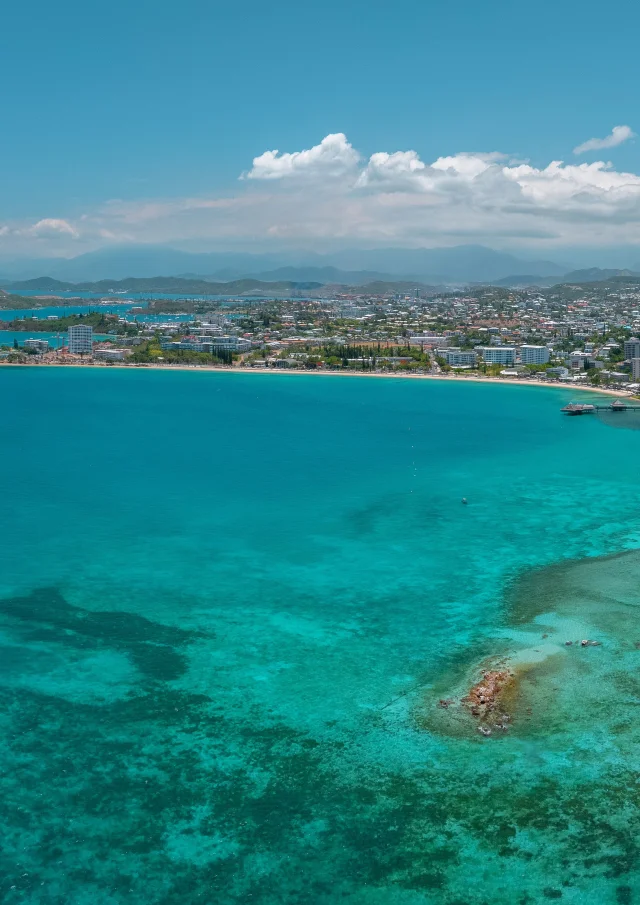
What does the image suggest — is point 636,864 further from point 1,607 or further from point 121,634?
point 1,607

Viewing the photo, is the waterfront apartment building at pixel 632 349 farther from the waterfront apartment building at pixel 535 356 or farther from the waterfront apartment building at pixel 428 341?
the waterfront apartment building at pixel 428 341

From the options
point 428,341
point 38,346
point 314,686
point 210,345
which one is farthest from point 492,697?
point 38,346

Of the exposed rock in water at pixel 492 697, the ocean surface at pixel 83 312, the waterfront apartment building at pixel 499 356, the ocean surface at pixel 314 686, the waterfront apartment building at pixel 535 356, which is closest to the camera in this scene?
the ocean surface at pixel 314 686

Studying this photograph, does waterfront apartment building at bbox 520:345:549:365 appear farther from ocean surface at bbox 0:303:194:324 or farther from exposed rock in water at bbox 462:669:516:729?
exposed rock in water at bbox 462:669:516:729

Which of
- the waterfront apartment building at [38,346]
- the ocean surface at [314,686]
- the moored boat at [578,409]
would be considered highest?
the waterfront apartment building at [38,346]

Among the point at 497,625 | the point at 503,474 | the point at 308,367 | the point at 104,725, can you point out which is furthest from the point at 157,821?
the point at 308,367

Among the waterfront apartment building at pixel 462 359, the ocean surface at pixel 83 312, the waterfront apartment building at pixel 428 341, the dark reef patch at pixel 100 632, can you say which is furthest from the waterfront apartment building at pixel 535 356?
the dark reef patch at pixel 100 632

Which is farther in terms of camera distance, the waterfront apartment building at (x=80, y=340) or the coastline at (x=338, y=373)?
the waterfront apartment building at (x=80, y=340)
